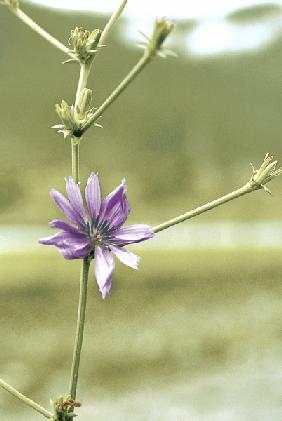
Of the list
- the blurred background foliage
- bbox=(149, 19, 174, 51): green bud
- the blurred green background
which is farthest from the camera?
the blurred background foliage

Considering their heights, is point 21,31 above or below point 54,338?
above

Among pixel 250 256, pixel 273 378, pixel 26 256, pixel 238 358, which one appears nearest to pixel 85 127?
pixel 273 378

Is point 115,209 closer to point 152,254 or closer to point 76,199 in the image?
point 76,199

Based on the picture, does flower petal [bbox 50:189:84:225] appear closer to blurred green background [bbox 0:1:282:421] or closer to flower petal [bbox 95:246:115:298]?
flower petal [bbox 95:246:115:298]

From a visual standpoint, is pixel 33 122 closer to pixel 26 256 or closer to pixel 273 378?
pixel 26 256

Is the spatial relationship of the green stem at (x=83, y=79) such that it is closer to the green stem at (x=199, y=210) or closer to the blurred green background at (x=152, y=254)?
the green stem at (x=199, y=210)

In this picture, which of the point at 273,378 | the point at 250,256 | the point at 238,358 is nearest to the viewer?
the point at 273,378

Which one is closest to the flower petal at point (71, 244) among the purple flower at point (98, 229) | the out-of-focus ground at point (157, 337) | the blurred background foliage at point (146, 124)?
the purple flower at point (98, 229)

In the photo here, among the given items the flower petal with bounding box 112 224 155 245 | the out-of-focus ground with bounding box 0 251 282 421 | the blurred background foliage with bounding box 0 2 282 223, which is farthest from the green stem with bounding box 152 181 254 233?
the blurred background foliage with bounding box 0 2 282 223
